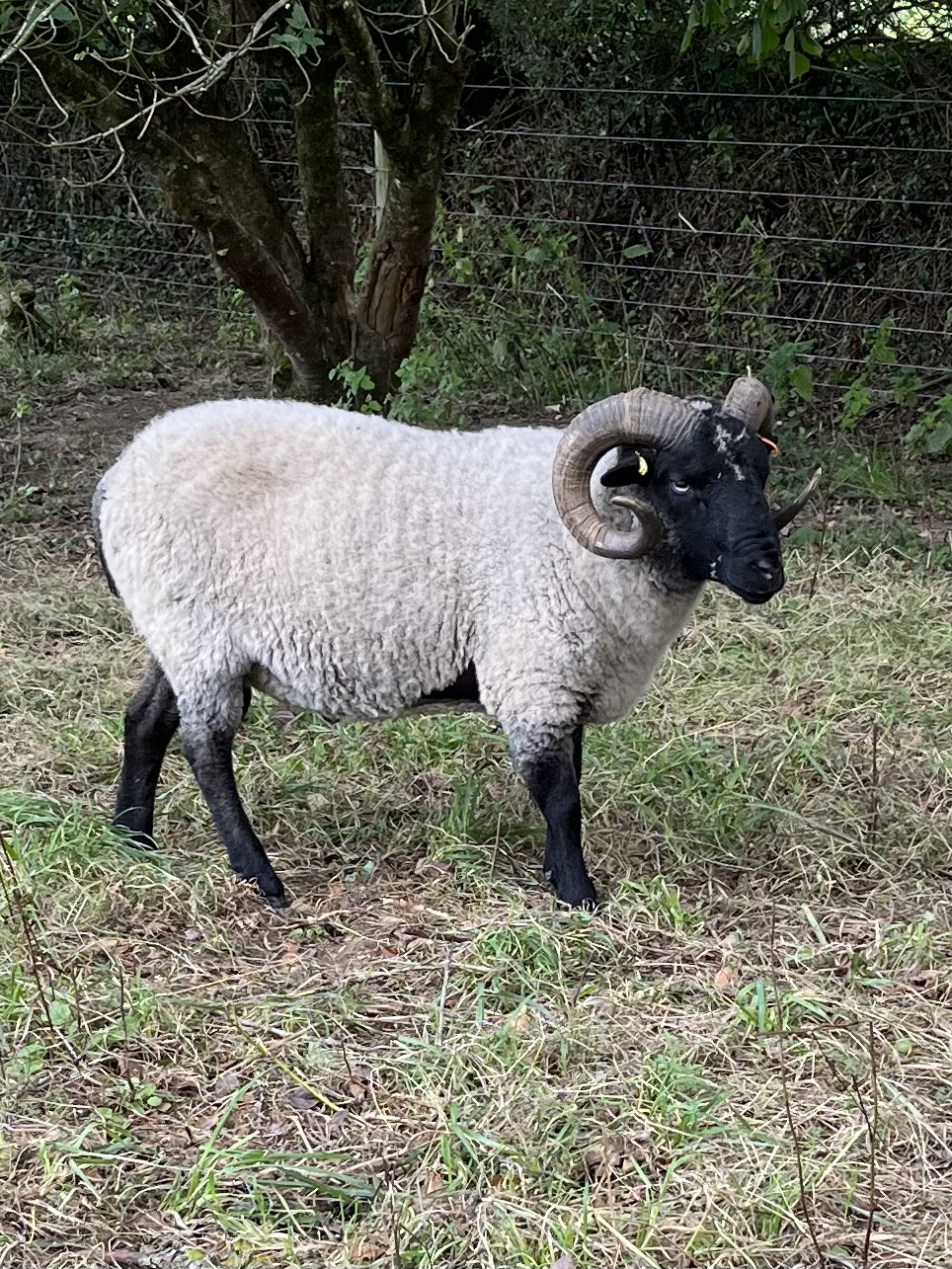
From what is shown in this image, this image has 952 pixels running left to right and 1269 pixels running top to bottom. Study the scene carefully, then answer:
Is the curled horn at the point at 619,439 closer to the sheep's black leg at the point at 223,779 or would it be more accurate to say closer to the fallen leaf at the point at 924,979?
the sheep's black leg at the point at 223,779

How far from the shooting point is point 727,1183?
292 centimetres

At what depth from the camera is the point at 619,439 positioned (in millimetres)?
4043

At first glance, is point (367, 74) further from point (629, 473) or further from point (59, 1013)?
point (59, 1013)

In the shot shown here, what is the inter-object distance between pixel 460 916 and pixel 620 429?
1.50m

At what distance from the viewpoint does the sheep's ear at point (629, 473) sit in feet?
13.4

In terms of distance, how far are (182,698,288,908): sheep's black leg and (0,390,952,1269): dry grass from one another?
4.4 inches

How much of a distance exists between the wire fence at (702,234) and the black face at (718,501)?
14.5 ft

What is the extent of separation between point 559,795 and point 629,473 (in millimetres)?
990

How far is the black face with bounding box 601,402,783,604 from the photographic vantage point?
3.98 m

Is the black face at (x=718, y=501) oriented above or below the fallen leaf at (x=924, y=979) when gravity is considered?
above

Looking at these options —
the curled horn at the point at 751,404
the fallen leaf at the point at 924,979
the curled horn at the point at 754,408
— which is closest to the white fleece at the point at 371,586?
the curled horn at the point at 754,408

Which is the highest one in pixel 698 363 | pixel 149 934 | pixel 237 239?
pixel 237 239

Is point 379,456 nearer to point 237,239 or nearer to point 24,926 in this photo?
point 24,926

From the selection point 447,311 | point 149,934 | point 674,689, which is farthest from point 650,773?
point 447,311
